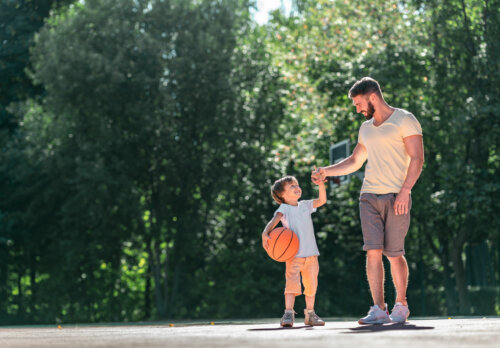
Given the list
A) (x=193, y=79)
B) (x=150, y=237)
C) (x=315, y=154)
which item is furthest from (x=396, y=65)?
(x=150, y=237)

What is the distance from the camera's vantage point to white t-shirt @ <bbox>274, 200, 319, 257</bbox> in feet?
29.8

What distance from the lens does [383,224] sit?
26.2 ft

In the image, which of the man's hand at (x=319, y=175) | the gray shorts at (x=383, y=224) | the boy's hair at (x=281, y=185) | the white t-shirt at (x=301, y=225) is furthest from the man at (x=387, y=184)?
the boy's hair at (x=281, y=185)

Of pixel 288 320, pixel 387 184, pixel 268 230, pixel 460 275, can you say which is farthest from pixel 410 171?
pixel 460 275

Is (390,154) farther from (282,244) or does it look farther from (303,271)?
(303,271)

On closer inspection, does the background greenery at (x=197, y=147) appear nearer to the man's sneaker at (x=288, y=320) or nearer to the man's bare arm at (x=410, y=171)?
the man's sneaker at (x=288, y=320)

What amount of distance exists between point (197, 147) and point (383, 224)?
55.2ft

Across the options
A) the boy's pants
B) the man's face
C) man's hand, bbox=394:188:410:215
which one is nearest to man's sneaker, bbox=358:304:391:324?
man's hand, bbox=394:188:410:215

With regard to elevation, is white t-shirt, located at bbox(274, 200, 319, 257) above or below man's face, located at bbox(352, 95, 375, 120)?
below

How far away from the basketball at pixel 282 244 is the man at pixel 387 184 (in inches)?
45.3

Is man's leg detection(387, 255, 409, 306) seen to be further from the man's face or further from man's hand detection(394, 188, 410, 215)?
the man's face

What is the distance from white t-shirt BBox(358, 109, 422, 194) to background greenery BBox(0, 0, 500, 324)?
1309 centimetres

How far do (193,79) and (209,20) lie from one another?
1686mm

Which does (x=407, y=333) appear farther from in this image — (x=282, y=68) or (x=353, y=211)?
(x=282, y=68)
